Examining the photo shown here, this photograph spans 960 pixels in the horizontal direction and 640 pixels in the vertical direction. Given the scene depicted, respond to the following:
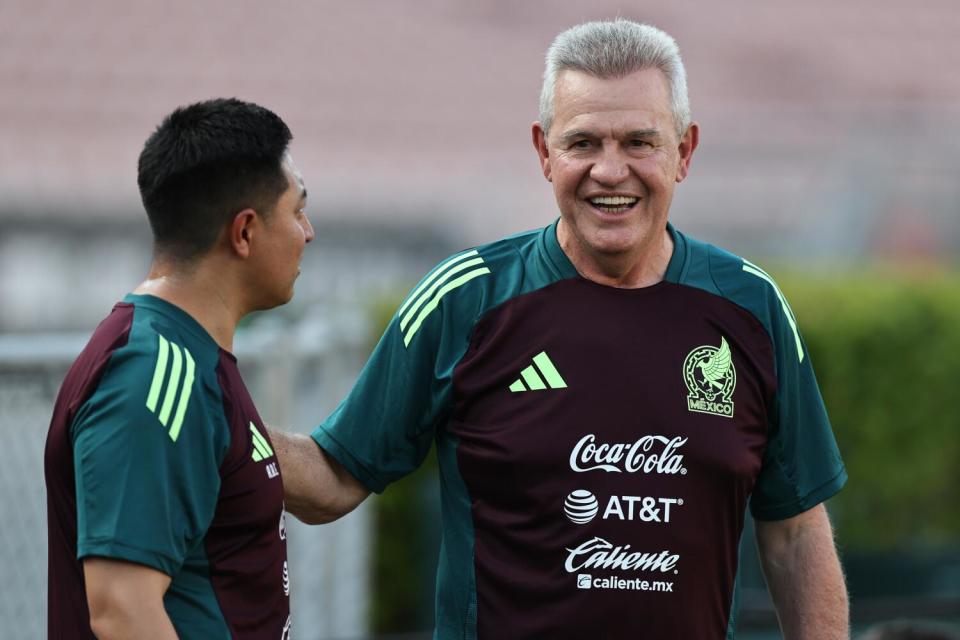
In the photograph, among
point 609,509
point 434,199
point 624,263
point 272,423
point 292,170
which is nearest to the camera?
point 292,170

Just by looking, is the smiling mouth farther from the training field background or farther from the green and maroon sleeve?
the training field background

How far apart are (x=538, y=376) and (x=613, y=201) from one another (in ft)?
1.19

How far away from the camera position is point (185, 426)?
191 cm

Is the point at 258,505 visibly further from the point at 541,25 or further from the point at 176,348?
the point at 541,25

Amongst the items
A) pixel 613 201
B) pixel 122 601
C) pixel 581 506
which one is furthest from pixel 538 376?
pixel 122 601

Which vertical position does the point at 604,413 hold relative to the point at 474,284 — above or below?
below

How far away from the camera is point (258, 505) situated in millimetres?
2062

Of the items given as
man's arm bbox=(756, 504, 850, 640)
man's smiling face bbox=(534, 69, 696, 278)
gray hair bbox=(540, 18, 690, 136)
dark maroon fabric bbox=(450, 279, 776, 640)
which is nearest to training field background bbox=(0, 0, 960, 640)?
gray hair bbox=(540, 18, 690, 136)

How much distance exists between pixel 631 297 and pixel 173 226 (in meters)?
0.91

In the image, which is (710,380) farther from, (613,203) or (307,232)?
(307,232)

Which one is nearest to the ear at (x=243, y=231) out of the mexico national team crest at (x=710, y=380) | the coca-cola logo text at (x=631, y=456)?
the coca-cola logo text at (x=631, y=456)

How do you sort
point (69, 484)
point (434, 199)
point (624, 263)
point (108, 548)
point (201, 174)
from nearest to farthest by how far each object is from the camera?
point (108, 548), point (69, 484), point (201, 174), point (624, 263), point (434, 199)

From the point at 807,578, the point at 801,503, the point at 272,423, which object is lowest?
the point at 807,578

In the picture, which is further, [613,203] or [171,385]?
[613,203]
